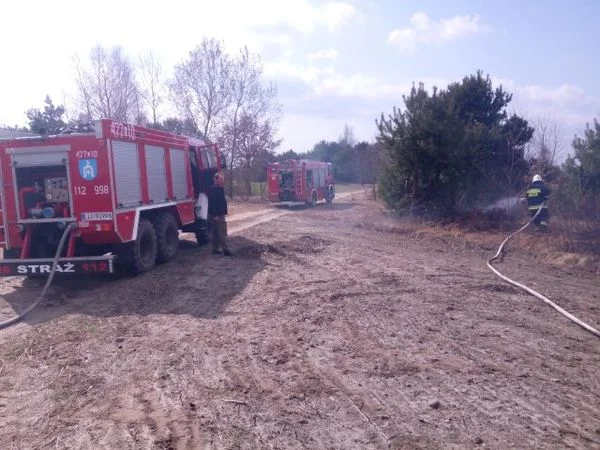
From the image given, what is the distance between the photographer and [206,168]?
48.0 feet

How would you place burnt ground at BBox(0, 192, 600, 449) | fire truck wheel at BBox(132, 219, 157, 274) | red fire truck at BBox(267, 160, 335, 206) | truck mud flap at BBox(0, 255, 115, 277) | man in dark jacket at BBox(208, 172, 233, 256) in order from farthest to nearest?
red fire truck at BBox(267, 160, 335, 206) < man in dark jacket at BBox(208, 172, 233, 256) < fire truck wheel at BBox(132, 219, 157, 274) < truck mud flap at BBox(0, 255, 115, 277) < burnt ground at BBox(0, 192, 600, 449)

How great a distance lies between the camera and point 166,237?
40.5 feet

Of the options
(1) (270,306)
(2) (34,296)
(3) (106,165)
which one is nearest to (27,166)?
(3) (106,165)

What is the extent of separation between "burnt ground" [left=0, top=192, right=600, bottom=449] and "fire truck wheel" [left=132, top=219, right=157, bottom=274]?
409 millimetres

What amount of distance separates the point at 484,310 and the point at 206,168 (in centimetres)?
899

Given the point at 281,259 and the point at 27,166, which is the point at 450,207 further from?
the point at 27,166

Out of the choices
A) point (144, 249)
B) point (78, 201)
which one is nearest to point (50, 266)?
point (78, 201)

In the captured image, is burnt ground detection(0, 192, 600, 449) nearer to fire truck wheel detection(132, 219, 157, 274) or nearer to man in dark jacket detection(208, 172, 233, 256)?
fire truck wheel detection(132, 219, 157, 274)

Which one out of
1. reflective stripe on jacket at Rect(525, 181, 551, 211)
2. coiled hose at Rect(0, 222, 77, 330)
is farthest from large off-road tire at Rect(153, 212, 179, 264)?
reflective stripe on jacket at Rect(525, 181, 551, 211)

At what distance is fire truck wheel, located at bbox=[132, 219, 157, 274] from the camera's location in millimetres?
10477

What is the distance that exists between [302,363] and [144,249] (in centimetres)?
634

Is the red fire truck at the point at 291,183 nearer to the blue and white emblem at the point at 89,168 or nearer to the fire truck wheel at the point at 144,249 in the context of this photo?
the fire truck wheel at the point at 144,249

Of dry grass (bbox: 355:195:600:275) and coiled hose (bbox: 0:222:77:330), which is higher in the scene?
coiled hose (bbox: 0:222:77:330)

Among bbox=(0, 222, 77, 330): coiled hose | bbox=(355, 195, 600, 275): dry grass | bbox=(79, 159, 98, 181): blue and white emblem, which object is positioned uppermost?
bbox=(79, 159, 98, 181): blue and white emblem
